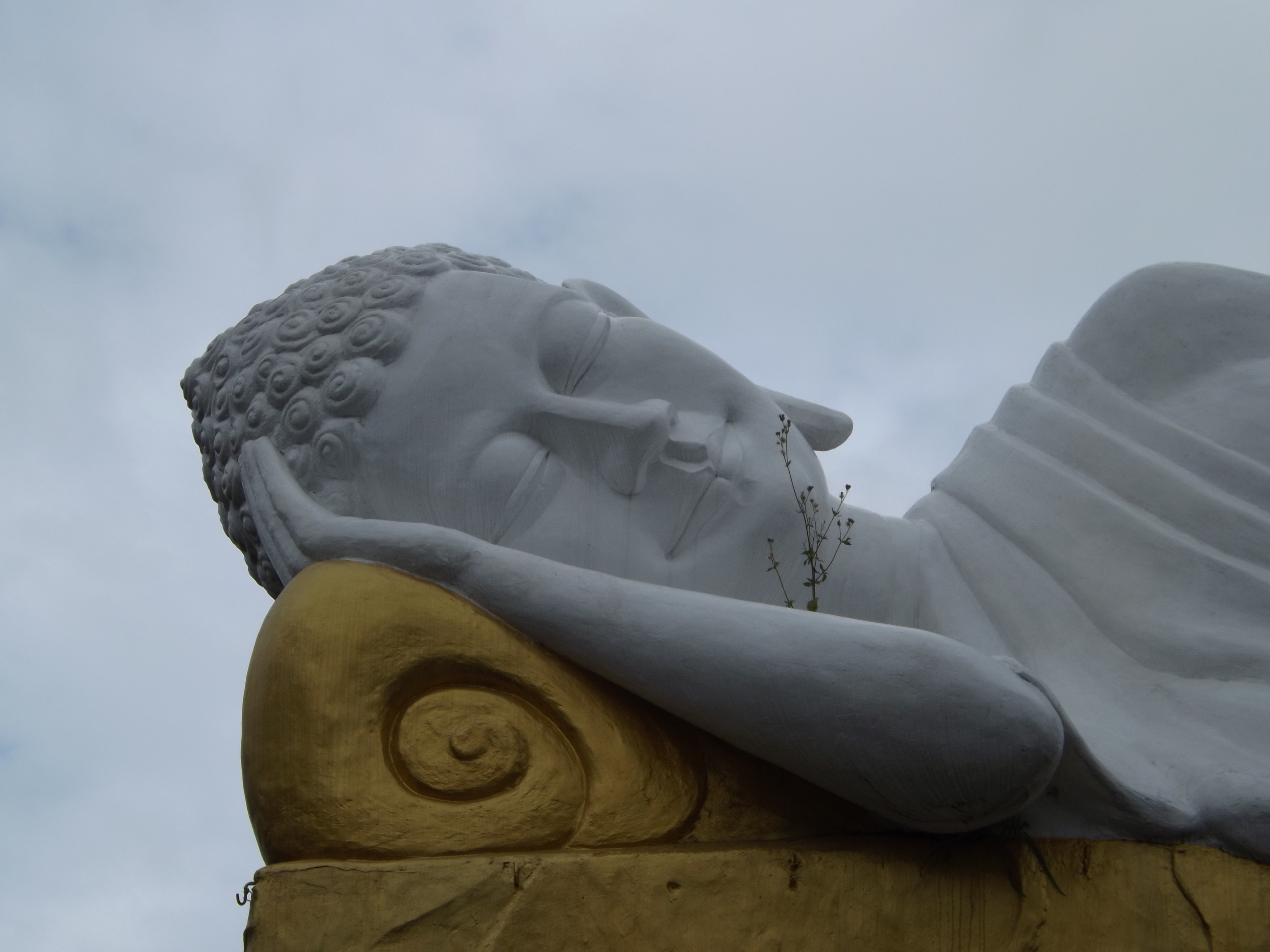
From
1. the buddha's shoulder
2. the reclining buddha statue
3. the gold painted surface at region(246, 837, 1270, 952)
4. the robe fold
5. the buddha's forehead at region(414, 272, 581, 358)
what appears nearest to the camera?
the gold painted surface at region(246, 837, 1270, 952)

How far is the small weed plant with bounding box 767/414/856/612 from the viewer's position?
9.49ft

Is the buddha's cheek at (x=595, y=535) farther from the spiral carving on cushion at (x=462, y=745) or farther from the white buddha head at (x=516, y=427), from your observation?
the spiral carving on cushion at (x=462, y=745)

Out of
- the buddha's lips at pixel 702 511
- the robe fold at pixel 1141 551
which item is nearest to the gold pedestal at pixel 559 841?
the robe fold at pixel 1141 551

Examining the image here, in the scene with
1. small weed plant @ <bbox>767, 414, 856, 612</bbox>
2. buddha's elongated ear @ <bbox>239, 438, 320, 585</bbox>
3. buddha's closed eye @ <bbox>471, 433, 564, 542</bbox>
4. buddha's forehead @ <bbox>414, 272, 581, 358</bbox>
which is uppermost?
buddha's forehead @ <bbox>414, 272, 581, 358</bbox>

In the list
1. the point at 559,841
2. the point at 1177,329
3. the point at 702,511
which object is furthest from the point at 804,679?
the point at 1177,329

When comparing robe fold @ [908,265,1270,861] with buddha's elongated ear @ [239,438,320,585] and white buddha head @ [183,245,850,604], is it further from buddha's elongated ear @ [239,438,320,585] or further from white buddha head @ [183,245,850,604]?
buddha's elongated ear @ [239,438,320,585]

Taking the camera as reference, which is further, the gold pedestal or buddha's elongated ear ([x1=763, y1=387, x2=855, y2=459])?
buddha's elongated ear ([x1=763, y1=387, x2=855, y2=459])

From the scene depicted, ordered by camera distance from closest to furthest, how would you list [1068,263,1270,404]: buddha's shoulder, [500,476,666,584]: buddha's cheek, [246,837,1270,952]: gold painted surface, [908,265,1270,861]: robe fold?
[246,837,1270,952]: gold painted surface → [908,265,1270,861]: robe fold → [500,476,666,584]: buddha's cheek → [1068,263,1270,404]: buddha's shoulder

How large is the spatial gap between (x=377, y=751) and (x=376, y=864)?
21cm

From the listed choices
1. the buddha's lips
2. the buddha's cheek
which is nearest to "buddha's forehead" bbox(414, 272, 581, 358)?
the buddha's cheek

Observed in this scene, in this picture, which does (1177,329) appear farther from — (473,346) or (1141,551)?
(473,346)

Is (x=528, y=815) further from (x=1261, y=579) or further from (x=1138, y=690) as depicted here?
(x=1261, y=579)

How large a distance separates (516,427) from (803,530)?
0.68m

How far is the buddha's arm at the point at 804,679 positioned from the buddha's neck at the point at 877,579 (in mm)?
576
